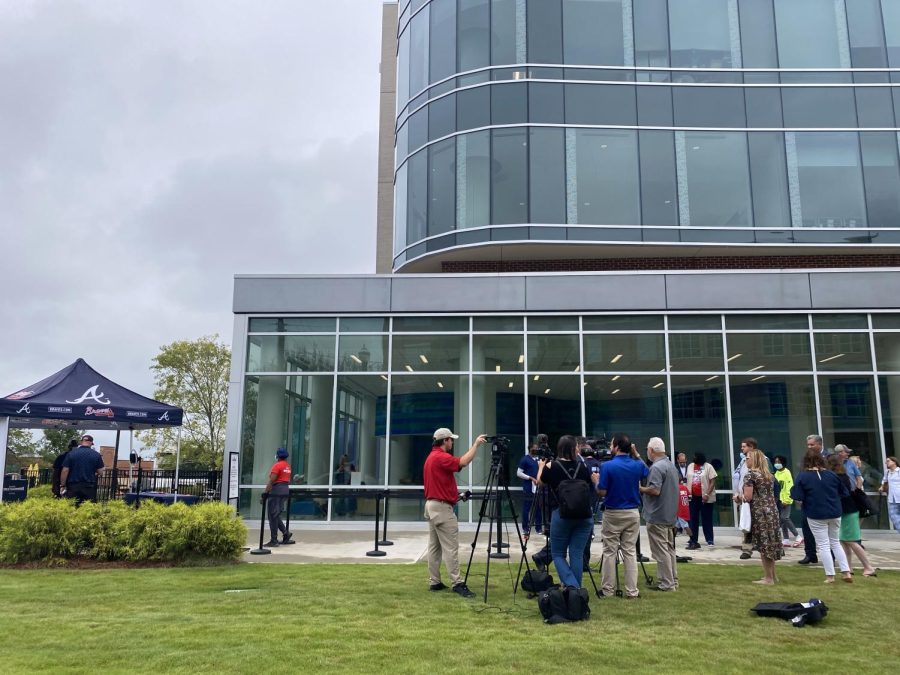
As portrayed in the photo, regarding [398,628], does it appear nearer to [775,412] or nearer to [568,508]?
[568,508]

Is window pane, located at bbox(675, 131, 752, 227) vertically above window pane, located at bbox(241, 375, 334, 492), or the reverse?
window pane, located at bbox(675, 131, 752, 227)

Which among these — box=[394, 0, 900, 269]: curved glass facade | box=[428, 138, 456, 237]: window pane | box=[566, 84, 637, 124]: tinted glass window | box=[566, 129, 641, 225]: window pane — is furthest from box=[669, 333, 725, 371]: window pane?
box=[428, 138, 456, 237]: window pane

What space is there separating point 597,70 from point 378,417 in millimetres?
10258

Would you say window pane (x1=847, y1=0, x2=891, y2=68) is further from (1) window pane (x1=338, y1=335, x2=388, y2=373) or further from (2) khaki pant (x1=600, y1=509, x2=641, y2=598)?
(2) khaki pant (x1=600, y1=509, x2=641, y2=598)

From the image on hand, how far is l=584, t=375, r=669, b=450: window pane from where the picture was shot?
15.6m

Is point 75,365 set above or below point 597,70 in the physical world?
below

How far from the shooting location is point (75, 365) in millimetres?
15688

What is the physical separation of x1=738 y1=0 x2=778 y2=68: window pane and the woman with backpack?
1481cm

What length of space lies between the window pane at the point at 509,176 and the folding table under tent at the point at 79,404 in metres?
A: 8.92

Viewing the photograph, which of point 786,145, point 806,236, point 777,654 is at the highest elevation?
point 786,145

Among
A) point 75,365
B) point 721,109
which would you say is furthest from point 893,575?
point 75,365

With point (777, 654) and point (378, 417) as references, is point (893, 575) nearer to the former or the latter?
point (777, 654)

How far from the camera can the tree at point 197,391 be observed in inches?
1604

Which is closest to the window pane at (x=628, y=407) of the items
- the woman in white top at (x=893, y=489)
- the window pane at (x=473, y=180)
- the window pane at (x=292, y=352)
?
the woman in white top at (x=893, y=489)
